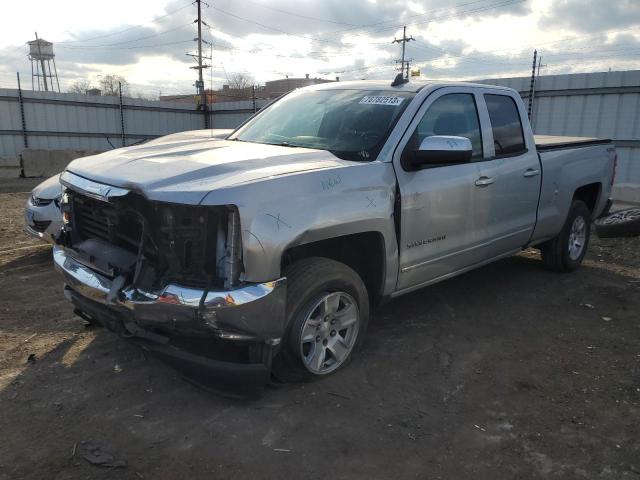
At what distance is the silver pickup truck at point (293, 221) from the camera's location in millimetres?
2863

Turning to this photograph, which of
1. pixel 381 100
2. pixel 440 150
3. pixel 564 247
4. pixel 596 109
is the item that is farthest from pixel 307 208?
pixel 596 109

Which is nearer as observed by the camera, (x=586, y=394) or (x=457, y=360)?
(x=586, y=394)

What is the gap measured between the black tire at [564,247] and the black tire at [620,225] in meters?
2.01

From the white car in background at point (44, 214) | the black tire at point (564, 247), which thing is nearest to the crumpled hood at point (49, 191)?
the white car in background at point (44, 214)

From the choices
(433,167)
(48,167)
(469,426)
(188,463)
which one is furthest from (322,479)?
(48,167)

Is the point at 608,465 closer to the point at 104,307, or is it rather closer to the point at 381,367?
the point at 381,367

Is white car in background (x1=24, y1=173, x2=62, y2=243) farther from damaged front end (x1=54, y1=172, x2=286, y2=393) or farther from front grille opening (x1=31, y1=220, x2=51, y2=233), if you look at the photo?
damaged front end (x1=54, y1=172, x2=286, y2=393)

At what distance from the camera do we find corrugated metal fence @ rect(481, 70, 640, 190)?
955cm

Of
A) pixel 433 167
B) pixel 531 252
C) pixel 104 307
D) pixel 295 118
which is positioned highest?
pixel 295 118

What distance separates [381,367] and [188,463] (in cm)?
155

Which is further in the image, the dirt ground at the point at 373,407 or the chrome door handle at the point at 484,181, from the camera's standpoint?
the chrome door handle at the point at 484,181

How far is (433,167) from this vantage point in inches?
154

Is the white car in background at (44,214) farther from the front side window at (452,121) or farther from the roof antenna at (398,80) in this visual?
the front side window at (452,121)

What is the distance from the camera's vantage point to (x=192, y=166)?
320 cm
